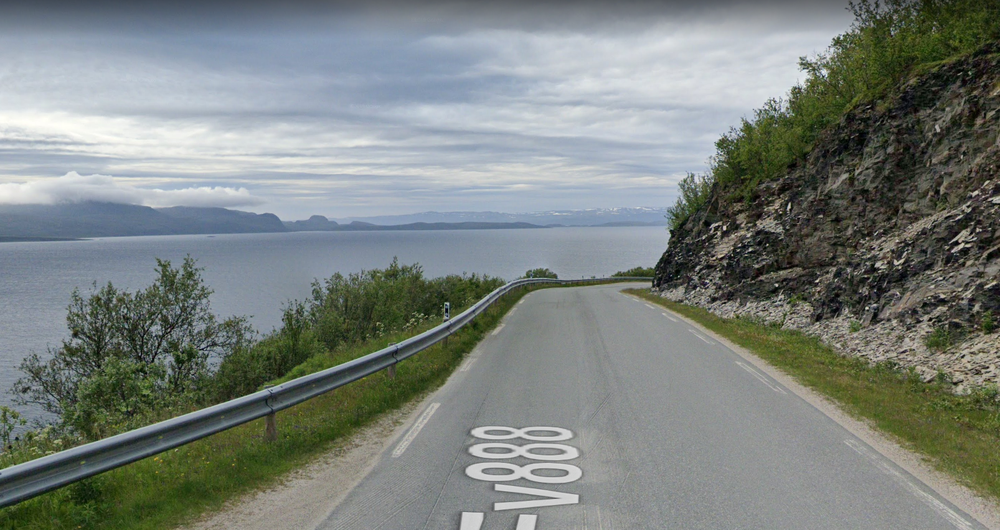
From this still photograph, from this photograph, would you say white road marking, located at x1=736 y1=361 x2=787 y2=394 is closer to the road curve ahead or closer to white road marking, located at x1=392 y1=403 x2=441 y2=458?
the road curve ahead

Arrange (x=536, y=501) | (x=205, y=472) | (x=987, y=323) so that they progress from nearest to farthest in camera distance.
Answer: (x=536, y=501)
(x=205, y=472)
(x=987, y=323)

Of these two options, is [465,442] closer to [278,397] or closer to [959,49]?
[278,397]

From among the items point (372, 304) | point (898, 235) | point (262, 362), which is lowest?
point (262, 362)

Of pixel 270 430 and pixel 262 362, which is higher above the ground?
pixel 270 430

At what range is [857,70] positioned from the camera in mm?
21688

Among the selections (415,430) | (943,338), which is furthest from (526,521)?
(943,338)

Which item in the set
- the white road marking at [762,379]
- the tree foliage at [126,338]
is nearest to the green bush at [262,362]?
the tree foliage at [126,338]

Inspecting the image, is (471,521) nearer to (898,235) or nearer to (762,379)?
(762,379)

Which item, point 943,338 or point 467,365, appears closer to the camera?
point 943,338

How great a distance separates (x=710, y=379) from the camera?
404 inches

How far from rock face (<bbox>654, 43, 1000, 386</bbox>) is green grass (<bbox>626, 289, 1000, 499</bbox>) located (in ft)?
1.76

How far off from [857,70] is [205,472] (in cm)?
2457

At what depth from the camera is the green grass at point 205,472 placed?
15.4ft

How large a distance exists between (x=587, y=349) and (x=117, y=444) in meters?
10.0
